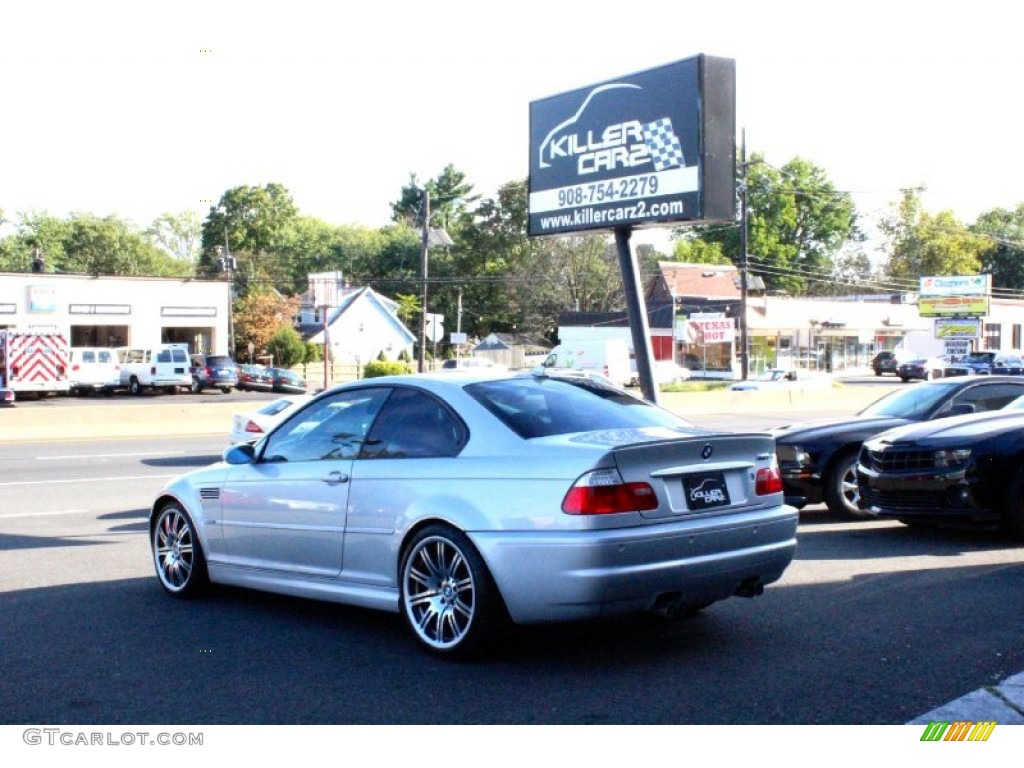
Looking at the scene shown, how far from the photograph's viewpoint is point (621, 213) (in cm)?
1484

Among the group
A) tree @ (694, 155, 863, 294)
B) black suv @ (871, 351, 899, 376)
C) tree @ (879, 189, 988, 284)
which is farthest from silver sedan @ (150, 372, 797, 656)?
tree @ (879, 189, 988, 284)

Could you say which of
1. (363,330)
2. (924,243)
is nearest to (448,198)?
(363,330)

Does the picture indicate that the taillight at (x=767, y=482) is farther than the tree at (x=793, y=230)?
No

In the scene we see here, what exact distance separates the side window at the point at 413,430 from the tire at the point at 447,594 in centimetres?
51

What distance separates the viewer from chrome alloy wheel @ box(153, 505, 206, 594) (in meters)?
7.97

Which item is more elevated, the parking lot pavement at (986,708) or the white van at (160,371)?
the white van at (160,371)

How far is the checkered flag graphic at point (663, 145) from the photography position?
1414 centimetres

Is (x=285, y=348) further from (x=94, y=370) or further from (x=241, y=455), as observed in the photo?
(x=241, y=455)

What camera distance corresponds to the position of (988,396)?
1227cm

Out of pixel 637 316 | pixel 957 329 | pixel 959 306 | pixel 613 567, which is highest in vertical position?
pixel 959 306

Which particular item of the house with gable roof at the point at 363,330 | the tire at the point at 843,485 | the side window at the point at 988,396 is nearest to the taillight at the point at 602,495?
the tire at the point at 843,485

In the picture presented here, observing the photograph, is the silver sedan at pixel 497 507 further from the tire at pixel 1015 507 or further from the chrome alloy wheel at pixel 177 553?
the tire at pixel 1015 507

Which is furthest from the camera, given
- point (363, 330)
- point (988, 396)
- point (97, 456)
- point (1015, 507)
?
point (363, 330)

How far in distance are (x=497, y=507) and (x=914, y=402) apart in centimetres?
769
